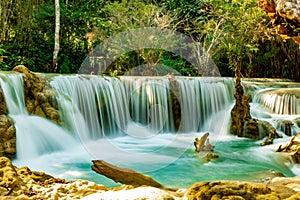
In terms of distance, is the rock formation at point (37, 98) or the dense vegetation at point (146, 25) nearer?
the rock formation at point (37, 98)

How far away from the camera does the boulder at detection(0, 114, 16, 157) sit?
632cm

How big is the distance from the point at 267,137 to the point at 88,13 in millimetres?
10664

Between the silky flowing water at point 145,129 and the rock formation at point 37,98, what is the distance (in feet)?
0.52

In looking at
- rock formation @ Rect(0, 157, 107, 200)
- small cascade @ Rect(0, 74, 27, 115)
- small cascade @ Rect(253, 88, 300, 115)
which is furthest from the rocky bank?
small cascade @ Rect(253, 88, 300, 115)

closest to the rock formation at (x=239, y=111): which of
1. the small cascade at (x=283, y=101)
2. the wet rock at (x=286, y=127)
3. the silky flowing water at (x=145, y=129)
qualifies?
the silky flowing water at (x=145, y=129)

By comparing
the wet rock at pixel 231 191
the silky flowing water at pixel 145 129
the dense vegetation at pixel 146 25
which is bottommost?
the silky flowing water at pixel 145 129

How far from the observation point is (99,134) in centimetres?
920

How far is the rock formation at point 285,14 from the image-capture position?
3.47m

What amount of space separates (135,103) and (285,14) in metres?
7.56

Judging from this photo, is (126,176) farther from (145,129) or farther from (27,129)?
(145,129)

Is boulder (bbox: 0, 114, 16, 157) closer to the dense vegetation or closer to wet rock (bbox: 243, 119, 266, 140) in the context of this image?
wet rock (bbox: 243, 119, 266, 140)

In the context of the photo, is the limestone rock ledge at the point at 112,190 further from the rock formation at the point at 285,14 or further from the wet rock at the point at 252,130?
the wet rock at the point at 252,130

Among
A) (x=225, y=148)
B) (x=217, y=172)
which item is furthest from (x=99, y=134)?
(x=217, y=172)

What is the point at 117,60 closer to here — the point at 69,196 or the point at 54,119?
the point at 54,119
